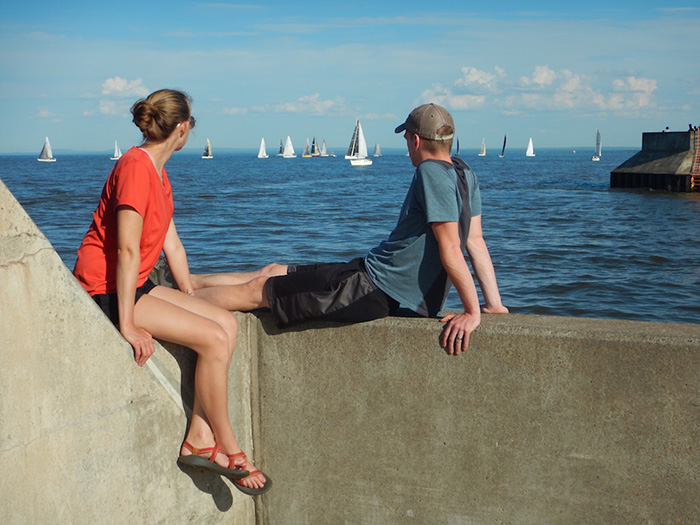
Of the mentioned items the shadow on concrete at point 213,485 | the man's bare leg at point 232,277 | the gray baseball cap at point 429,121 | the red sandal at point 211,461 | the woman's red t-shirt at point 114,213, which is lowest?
the shadow on concrete at point 213,485

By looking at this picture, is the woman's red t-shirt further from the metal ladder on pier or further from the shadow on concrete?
the metal ladder on pier

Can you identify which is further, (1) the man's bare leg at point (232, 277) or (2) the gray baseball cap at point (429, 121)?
(1) the man's bare leg at point (232, 277)

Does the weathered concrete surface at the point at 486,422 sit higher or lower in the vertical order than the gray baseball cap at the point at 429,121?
lower

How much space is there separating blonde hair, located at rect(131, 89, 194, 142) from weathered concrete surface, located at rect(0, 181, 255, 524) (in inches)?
30.4

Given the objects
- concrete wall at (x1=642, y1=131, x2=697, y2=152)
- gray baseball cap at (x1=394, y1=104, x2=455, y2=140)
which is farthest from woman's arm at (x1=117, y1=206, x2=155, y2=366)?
concrete wall at (x1=642, y1=131, x2=697, y2=152)

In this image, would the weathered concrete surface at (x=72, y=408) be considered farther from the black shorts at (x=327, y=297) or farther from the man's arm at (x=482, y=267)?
the man's arm at (x=482, y=267)

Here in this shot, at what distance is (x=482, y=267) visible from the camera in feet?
12.3

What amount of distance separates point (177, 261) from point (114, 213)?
682 millimetres

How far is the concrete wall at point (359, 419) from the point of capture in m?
2.60

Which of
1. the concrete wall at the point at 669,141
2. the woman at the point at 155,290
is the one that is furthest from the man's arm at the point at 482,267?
the concrete wall at the point at 669,141

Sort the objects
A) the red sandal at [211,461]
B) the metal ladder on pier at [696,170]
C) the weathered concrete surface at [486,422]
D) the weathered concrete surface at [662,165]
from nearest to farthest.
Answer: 1. the weathered concrete surface at [486,422]
2. the red sandal at [211,461]
3. the metal ladder on pier at [696,170]
4. the weathered concrete surface at [662,165]

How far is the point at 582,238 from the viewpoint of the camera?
25.4 m

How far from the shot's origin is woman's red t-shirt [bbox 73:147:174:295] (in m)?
2.99

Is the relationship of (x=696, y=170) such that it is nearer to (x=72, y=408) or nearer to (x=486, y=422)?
(x=486, y=422)
